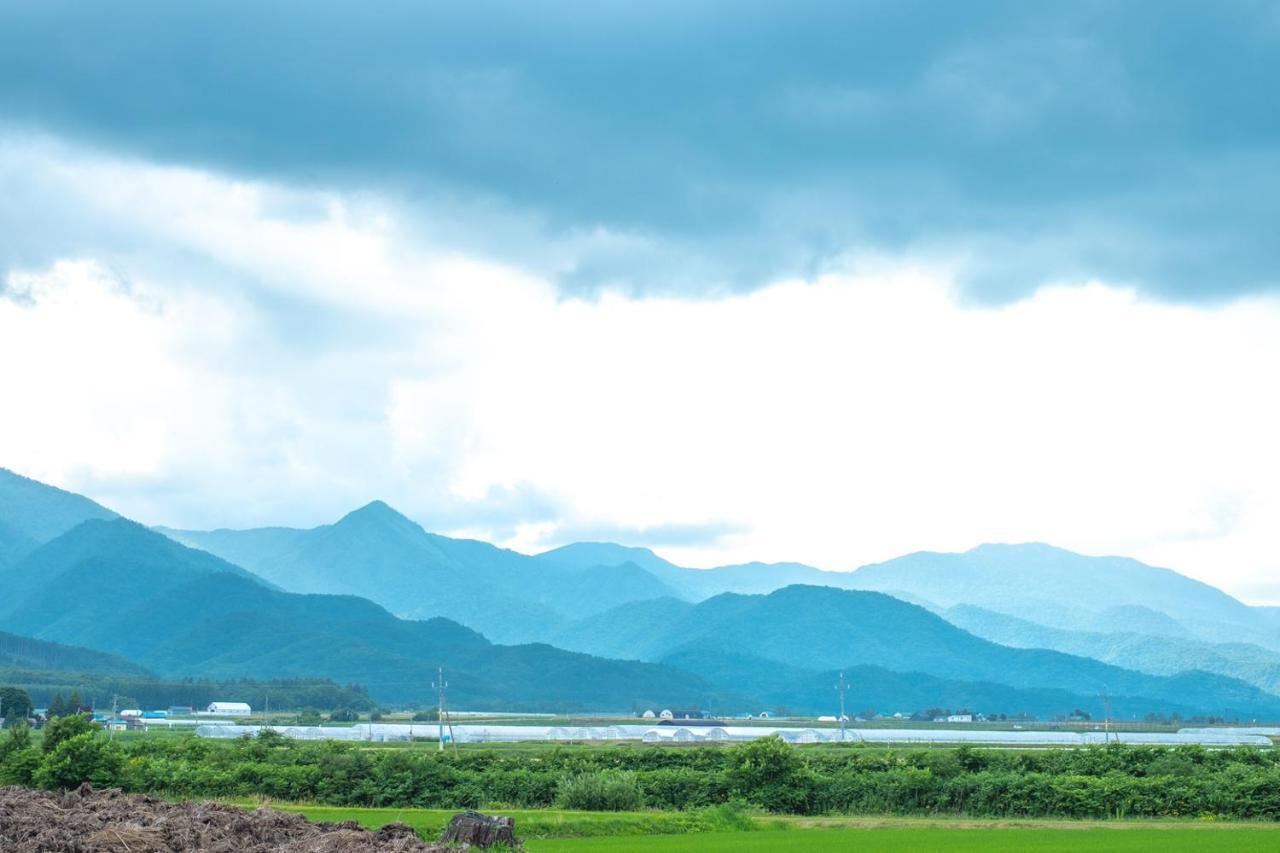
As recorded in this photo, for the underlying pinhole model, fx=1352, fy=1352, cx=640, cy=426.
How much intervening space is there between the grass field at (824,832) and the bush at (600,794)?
1429mm

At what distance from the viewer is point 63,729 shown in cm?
4216

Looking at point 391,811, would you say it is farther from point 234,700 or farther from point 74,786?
point 234,700

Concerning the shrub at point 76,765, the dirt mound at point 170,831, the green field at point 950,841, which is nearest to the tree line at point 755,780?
the shrub at point 76,765

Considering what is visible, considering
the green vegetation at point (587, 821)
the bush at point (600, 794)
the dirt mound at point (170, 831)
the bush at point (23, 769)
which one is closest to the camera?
the dirt mound at point (170, 831)

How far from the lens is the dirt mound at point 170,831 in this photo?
1855 centimetres

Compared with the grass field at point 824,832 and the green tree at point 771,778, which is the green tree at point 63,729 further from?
the green tree at point 771,778

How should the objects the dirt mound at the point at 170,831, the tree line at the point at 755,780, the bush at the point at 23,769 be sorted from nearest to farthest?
the dirt mound at the point at 170,831, the tree line at the point at 755,780, the bush at the point at 23,769

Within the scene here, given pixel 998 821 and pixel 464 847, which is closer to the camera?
pixel 464 847

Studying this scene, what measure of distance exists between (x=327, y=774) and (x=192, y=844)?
2727 centimetres

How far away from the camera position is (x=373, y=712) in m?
179

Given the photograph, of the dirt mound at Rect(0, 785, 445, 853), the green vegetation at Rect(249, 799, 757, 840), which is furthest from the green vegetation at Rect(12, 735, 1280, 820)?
the dirt mound at Rect(0, 785, 445, 853)

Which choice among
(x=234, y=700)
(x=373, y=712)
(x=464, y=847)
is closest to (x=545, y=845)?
(x=464, y=847)

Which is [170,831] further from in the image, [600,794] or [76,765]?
[600,794]

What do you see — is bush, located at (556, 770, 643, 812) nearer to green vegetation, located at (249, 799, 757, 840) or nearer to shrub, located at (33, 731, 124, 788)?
green vegetation, located at (249, 799, 757, 840)
